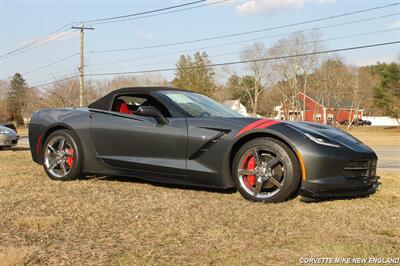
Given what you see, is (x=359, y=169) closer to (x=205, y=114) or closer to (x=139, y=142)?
A: (x=205, y=114)

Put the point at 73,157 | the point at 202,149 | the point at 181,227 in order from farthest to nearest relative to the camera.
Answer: the point at 73,157, the point at 202,149, the point at 181,227

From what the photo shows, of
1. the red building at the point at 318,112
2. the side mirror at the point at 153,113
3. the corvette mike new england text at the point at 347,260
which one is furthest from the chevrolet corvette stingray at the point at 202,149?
the red building at the point at 318,112

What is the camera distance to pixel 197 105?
558cm

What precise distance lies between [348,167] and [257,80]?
68.6 m

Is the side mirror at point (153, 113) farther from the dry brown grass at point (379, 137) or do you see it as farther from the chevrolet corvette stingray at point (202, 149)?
the dry brown grass at point (379, 137)

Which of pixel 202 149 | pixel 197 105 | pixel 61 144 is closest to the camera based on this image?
pixel 202 149

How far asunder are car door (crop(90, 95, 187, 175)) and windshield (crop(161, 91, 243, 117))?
27 centimetres

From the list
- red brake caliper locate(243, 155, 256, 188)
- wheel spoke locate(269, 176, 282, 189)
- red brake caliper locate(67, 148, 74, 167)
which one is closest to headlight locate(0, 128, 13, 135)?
red brake caliper locate(67, 148, 74, 167)

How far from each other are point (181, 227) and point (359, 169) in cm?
209

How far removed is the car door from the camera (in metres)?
5.11

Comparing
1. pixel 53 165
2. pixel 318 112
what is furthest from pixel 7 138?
pixel 318 112

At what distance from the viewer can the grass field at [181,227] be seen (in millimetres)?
2934

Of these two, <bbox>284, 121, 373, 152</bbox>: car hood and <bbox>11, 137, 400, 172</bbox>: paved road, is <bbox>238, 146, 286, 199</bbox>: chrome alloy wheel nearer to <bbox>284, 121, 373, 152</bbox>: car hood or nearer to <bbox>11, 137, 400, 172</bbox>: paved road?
<bbox>284, 121, 373, 152</bbox>: car hood

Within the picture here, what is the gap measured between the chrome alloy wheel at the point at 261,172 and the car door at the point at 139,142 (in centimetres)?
69
